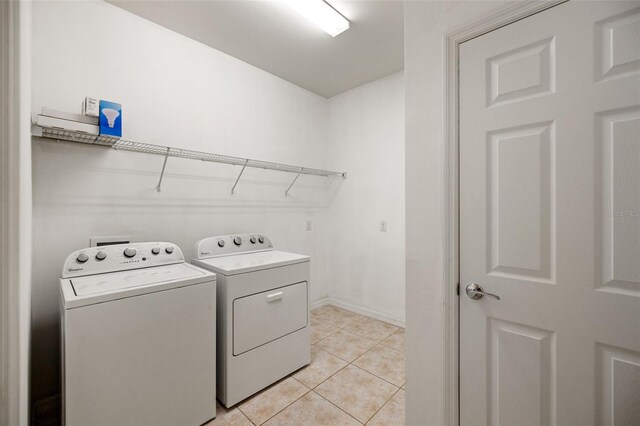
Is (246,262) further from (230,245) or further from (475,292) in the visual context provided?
(475,292)

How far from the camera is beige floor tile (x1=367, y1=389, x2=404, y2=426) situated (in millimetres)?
1582

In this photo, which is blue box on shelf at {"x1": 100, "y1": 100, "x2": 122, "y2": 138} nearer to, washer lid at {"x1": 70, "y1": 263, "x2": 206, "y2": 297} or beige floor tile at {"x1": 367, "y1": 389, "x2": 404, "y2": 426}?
washer lid at {"x1": 70, "y1": 263, "x2": 206, "y2": 297}

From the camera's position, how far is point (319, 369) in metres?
2.12

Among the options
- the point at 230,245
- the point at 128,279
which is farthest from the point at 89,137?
the point at 230,245

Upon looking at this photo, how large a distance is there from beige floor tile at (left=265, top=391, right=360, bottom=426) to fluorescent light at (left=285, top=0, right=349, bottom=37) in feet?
8.80

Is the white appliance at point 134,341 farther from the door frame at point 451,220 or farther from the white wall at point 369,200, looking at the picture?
the white wall at point 369,200

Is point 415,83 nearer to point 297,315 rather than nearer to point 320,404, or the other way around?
point 297,315

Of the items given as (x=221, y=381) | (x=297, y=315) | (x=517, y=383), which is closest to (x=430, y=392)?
(x=517, y=383)

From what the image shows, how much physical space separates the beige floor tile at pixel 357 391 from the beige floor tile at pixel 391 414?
0.10ft

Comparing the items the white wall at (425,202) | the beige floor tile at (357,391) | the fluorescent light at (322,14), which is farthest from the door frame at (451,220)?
the fluorescent light at (322,14)

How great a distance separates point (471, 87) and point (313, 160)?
7.54 ft

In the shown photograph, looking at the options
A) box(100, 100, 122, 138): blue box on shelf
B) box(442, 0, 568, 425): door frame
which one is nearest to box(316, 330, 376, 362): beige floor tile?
box(442, 0, 568, 425): door frame

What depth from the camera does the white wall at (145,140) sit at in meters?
1.68

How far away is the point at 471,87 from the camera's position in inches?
46.9
